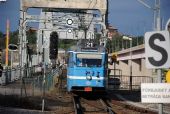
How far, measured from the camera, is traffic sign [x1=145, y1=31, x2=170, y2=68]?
12.4 m

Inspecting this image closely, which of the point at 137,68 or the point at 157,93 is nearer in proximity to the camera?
the point at 157,93

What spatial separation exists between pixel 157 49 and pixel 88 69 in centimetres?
2274

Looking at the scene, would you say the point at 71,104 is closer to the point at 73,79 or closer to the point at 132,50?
the point at 73,79

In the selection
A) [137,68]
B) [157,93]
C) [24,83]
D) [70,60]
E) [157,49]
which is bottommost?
[24,83]

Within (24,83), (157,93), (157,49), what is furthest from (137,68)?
(157,49)

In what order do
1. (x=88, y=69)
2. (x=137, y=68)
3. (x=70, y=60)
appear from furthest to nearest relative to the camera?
(x=137, y=68) < (x=70, y=60) < (x=88, y=69)

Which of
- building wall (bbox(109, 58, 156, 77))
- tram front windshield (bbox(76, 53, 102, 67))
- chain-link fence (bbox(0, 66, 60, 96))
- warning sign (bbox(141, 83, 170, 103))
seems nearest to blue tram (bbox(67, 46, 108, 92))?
tram front windshield (bbox(76, 53, 102, 67))

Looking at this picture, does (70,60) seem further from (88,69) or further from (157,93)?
(157,93)

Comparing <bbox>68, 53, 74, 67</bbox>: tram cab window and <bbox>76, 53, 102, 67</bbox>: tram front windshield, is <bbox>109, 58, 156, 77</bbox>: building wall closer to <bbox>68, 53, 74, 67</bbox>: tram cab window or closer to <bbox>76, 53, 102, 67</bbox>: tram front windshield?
<bbox>68, 53, 74, 67</bbox>: tram cab window

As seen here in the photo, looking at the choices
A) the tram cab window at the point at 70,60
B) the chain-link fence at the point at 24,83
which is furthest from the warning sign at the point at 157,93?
the tram cab window at the point at 70,60

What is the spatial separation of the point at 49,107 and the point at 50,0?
2815cm

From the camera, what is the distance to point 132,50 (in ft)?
263

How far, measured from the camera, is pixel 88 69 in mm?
35188

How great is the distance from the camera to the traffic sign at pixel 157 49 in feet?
40.8
